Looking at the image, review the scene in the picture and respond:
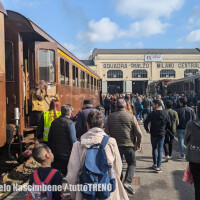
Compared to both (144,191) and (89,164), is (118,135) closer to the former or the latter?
(144,191)

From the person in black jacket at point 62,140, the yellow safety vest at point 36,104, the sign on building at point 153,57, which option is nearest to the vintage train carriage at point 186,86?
the yellow safety vest at point 36,104

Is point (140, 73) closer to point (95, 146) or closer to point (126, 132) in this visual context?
point (126, 132)

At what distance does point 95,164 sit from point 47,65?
195 inches

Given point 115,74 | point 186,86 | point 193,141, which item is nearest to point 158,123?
point 193,141

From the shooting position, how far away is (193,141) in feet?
12.2

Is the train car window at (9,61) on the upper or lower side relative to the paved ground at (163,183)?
upper

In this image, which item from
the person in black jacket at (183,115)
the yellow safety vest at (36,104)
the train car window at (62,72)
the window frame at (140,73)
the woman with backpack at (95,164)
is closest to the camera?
the woman with backpack at (95,164)

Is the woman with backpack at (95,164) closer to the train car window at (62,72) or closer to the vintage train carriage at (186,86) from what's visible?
the train car window at (62,72)

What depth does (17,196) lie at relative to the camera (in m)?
4.46

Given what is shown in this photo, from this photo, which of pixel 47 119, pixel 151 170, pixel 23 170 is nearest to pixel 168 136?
pixel 151 170

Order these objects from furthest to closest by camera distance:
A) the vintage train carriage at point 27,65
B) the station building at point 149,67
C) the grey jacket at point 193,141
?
the station building at point 149,67 → the vintage train carriage at point 27,65 → the grey jacket at point 193,141

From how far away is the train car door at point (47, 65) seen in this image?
277 inches

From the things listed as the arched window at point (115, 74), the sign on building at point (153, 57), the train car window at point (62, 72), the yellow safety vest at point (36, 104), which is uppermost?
the sign on building at point (153, 57)

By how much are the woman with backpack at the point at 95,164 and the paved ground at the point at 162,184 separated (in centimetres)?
185
